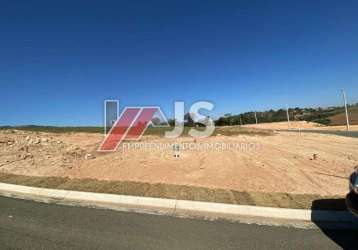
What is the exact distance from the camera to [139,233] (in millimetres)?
5598

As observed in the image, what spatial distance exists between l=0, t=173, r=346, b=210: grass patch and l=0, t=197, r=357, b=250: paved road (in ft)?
4.86

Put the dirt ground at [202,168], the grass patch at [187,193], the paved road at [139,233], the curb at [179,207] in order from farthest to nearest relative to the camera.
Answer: the dirt ground at [202,168]
the grass patch at [187,193]
the curb at [179,207]
the paved road at [139,233]

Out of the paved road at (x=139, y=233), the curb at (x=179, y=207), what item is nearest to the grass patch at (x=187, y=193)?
the curb at (x=179, y=207)

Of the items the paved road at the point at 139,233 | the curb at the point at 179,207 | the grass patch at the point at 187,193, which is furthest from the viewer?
the grass patch at the point at 187,193

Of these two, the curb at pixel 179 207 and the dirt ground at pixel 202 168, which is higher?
the dirt ground at pixel 202 168

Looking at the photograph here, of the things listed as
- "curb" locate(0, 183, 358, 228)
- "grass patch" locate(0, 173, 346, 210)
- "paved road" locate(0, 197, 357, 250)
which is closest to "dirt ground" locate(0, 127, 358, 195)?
"grass patch" locate(0, 173, 346, 210)

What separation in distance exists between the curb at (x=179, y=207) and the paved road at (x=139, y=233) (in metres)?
0.48

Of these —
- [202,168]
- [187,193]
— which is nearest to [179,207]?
[187,193]

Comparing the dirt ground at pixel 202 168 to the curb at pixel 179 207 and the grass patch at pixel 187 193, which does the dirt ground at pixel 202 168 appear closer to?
the grass patch at pixel 187 193

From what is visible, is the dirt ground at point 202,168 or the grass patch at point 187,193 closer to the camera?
the grass patch at point 187,193

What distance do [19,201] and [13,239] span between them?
2803mm

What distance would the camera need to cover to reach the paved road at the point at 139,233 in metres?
5.06

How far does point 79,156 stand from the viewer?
593 inches

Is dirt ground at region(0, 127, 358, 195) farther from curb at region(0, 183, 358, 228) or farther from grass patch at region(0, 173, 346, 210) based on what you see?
curb at region(0, 183, 358, 228)
